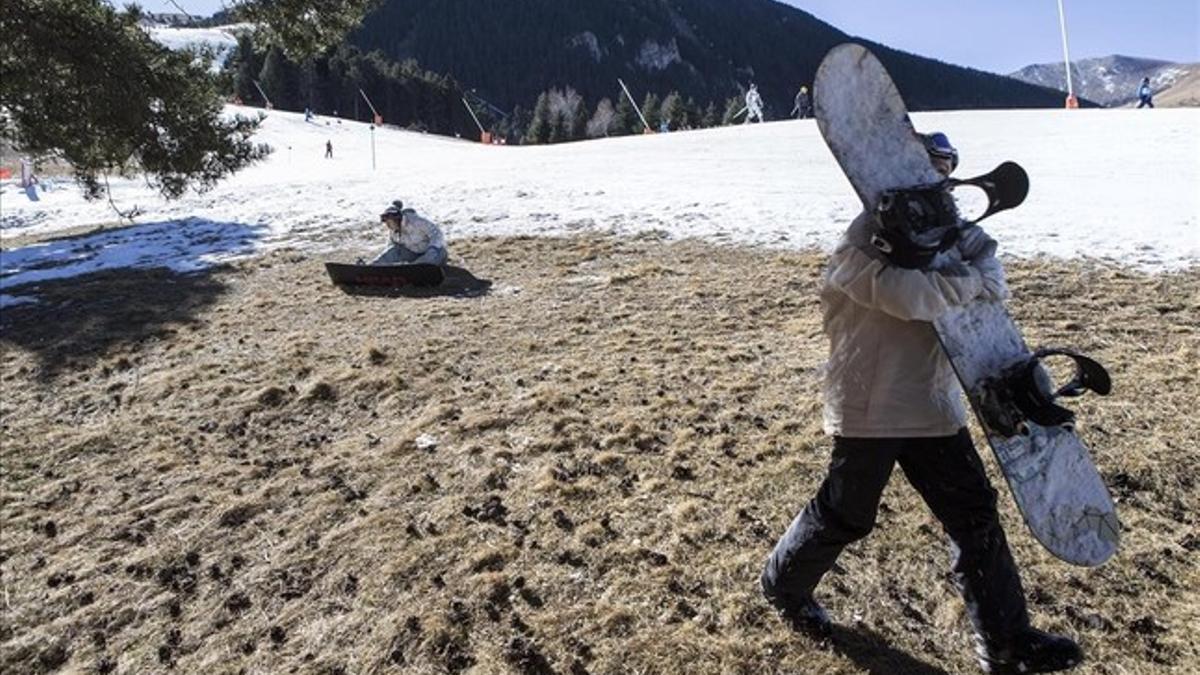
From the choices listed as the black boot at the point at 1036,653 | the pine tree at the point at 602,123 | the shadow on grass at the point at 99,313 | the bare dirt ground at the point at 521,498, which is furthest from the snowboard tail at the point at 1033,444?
the pine tree at the point at 602,123

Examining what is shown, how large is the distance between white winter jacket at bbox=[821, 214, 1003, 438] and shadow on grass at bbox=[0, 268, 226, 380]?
8010 millimetres

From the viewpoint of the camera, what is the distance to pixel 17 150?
10555 mm

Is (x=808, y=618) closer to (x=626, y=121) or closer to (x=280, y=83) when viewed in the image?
(x=626, y=121)

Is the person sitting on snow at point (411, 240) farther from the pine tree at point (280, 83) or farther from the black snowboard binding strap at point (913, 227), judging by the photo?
the pine tree at point (280, 83)

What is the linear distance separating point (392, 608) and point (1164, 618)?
3252 millimetres

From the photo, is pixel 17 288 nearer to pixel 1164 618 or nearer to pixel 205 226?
pixel 205 226

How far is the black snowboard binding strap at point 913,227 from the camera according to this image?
2.43m

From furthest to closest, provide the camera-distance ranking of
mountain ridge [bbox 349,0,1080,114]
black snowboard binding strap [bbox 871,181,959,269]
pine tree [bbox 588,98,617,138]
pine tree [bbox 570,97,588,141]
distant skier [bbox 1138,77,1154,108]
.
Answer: mountain ridge [bbox 349,0,1080,114]
pine tree [bbox 588,98,617,138]
pine tree [bbox 570,97,588,141]
distant skier [bbox 1138,77,1154,108]
black snowboard binding strap [bbox 871,181,959,269]

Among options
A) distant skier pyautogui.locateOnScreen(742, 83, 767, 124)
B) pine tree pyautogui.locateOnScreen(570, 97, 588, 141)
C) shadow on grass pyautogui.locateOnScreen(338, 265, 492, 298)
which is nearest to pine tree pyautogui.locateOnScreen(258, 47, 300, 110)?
pine tree pyautogui.locateOnScreen(570, 97, 588, 141)

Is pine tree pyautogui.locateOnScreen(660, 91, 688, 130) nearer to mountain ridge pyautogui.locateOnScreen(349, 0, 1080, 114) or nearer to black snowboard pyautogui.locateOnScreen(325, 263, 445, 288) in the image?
black snowboard pyautogui.locateOnScreen(325, 263, 445, 288)

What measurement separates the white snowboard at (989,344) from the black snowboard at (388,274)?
24.2ft

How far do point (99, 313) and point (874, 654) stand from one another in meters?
10.3

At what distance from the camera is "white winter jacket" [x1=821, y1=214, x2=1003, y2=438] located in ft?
8.27

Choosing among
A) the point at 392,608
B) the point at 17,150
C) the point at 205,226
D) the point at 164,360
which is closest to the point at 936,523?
the point at 392,608
